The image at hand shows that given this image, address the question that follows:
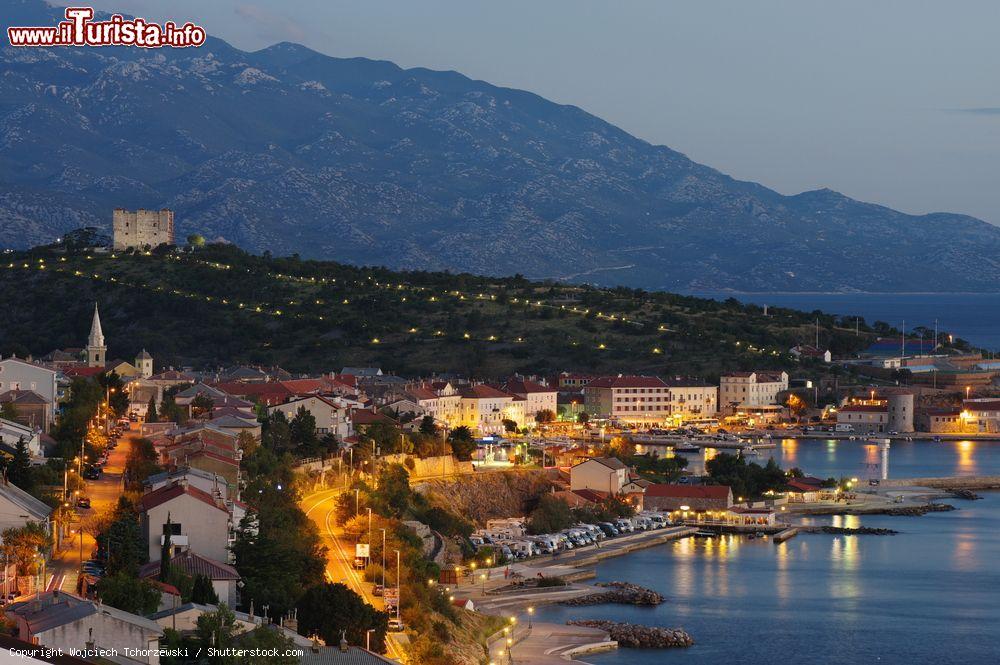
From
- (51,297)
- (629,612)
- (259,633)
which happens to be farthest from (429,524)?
(51,297)

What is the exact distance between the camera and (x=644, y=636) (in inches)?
1130

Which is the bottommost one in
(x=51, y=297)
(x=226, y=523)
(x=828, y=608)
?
(x=828, y=608)

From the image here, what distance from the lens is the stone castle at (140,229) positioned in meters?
99.2

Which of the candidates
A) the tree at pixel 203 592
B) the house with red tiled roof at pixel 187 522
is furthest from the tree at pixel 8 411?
the tree at pixel 203 592

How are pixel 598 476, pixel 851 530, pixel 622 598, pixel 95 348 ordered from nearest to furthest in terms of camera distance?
pixel 622 598
pixel 851 530
pixel 598 476
pixel 95 348

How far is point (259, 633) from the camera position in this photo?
16547 millimetres

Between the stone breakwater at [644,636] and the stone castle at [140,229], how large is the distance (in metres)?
73.7

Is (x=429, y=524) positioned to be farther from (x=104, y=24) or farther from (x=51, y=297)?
(x=51, y=297)

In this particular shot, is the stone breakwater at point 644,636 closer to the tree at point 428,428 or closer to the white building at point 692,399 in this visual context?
the tree at point 428,428

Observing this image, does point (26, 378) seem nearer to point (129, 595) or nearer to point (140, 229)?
point (129, 595)

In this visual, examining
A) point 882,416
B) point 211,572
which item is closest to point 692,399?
point 882,416

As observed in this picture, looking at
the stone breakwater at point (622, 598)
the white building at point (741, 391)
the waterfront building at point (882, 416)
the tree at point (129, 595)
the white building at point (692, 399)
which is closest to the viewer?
the tree at point (129, 595)

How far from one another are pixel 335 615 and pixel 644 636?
29.4ft

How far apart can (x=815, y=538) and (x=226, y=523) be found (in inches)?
884
